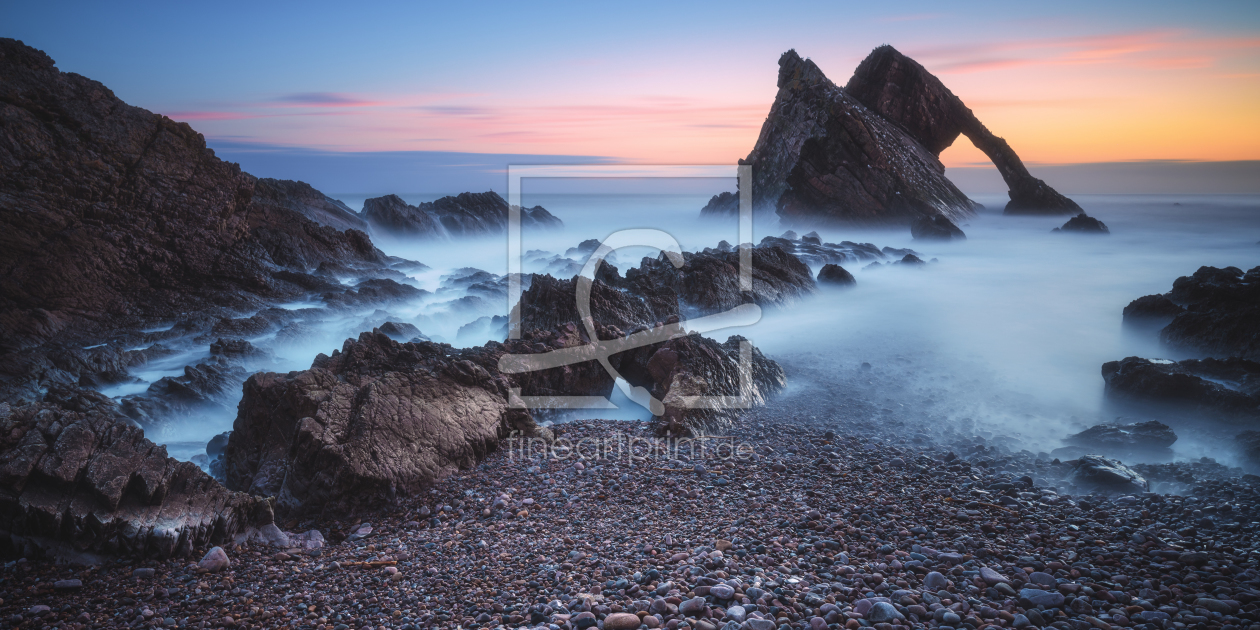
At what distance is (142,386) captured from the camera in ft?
30.2

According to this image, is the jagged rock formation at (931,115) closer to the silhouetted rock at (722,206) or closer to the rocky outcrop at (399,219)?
the silhouetted rock at (722,206)

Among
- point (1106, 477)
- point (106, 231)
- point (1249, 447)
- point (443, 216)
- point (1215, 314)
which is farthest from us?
point (443, 216)

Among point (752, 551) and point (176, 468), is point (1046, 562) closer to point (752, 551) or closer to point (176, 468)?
point (752, 551)

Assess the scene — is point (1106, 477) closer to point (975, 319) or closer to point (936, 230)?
point (975, 319)

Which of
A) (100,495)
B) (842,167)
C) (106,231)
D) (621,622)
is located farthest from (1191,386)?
(842,167)

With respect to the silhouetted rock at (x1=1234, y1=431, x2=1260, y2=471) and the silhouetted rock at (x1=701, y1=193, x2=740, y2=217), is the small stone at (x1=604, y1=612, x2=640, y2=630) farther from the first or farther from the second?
the silhouetted rock at (x1=701, y1=193, x2=740, y2=217)

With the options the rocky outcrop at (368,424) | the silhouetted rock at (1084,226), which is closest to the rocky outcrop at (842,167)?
the silhouetted rock at (1084,226)

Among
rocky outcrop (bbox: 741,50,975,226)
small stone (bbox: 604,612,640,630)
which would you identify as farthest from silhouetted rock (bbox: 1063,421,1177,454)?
rocky outcrop (bbox: 741,50,975,226)

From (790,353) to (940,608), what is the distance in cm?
739

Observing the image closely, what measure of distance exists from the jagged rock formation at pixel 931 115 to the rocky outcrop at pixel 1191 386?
2670 cm

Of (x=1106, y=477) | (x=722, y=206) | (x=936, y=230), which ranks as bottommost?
(x=1106, y=477)

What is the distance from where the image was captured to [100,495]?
13.4 ft

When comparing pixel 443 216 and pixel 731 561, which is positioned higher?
pixel 443 216

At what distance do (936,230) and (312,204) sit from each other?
2493cm
